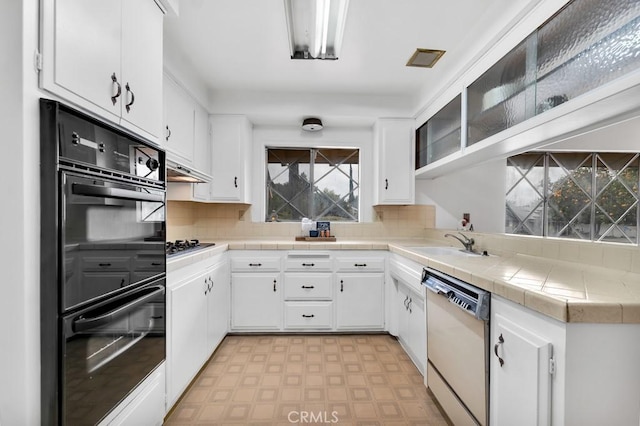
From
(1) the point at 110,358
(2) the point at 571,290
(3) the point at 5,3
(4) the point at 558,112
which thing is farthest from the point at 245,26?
(2) the point at 571,290

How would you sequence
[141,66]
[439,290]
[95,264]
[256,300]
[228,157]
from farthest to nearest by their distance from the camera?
[228,157], [256,300], [439,290], [141,66], [95,264]

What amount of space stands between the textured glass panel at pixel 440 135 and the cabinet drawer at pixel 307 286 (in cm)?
149

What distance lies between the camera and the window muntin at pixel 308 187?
11.1 ft

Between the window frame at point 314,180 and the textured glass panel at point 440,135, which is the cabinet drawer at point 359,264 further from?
the textured glass panel at point 440,135

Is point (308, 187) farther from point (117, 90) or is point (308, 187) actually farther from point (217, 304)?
point (117, 90)

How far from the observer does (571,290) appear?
0.98 meters

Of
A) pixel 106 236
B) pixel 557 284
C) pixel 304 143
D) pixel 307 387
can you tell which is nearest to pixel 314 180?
pixel 304 143

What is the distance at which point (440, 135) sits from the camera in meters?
2.47

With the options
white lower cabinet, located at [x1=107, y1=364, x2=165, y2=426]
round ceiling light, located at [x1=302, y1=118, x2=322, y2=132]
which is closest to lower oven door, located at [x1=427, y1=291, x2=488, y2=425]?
white lower cabinet, located at [x1=107, y1=364, x2=165, y2=426]

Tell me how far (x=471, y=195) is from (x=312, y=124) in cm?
187

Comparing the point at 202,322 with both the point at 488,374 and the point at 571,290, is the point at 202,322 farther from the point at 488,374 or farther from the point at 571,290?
the point at 571,290

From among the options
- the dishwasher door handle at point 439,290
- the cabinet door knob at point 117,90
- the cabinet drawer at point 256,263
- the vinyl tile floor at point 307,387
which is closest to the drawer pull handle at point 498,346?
the dishwasher door handle at point 439,290

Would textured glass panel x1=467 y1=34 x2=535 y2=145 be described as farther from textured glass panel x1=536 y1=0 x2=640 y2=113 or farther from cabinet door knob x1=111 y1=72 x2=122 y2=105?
cabinet door knob x1=111 y1=72 x2=122 y2=105

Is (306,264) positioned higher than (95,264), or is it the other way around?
(95,264)
